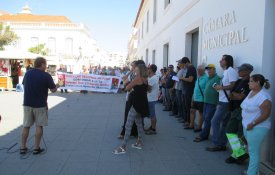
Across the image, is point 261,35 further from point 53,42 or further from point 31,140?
point 53,42

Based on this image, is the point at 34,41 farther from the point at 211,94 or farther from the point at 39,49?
the point at 211,94

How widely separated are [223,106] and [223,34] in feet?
5.80

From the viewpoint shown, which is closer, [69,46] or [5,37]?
[5,37]

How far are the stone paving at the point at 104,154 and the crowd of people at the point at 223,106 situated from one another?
28cm

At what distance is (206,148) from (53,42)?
1991 inches

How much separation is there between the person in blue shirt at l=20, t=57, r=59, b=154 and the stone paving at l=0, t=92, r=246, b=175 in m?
0.58

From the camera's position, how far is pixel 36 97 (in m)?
5.41

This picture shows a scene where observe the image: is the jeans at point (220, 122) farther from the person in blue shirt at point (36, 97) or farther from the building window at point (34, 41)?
the building window at point (34, 41)

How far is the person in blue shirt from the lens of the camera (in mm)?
5402

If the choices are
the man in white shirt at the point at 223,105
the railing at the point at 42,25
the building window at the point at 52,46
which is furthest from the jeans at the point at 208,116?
the building window at the point at 52,46

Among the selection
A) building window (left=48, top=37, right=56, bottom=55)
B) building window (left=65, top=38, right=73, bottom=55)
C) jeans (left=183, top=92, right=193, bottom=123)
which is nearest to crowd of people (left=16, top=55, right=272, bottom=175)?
jeans (left=183, top=92, right=193, bottom=123)

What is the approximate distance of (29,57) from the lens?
18.7 metres

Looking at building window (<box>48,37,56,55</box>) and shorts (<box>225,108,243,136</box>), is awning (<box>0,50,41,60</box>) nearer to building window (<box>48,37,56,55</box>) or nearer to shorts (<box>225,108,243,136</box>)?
shorts (<box>225,108,243,136</box>)

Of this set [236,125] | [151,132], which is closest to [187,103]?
[151,132]
